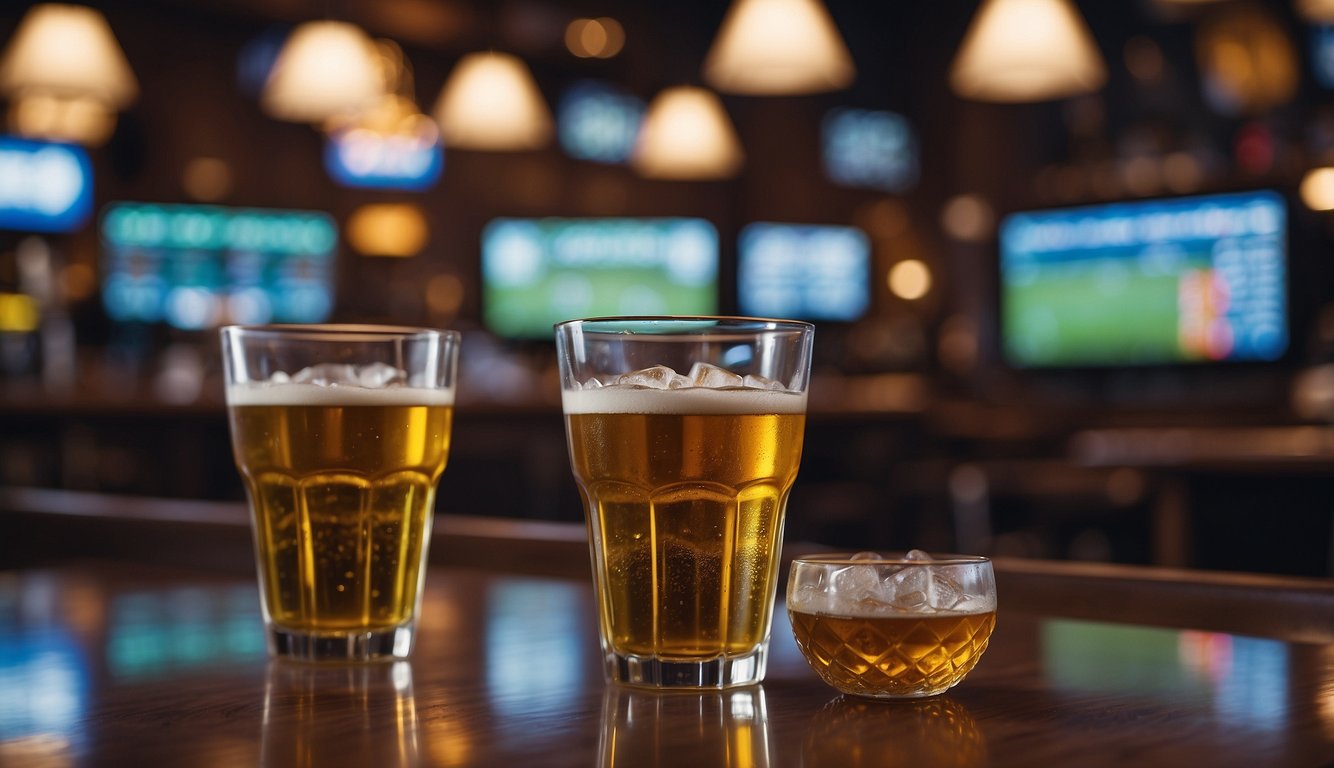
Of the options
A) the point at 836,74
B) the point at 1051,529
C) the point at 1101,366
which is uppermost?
the point at 836,74

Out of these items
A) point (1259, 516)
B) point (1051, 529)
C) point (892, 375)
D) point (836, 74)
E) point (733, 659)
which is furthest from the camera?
point (892, 375)

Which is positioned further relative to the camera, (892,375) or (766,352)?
(892,375)

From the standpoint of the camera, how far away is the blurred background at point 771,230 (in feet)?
16.5

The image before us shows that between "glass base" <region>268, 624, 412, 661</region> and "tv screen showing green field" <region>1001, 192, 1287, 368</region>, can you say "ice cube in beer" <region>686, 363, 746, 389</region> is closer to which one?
"glass base" <region>268, 624, 412, 661</region>

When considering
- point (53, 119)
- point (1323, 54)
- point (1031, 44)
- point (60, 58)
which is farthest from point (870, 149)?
point (60, 58)

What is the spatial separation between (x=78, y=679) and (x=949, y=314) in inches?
415

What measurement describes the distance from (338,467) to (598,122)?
390 inches

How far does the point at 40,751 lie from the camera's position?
58cm

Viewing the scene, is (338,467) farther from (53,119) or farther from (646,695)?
(53,119)

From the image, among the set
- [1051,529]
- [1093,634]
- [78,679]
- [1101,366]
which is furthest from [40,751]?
[1101,366]

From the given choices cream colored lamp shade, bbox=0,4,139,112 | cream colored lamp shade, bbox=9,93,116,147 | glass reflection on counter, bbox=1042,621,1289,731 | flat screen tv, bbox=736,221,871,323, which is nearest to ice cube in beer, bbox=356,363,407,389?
glass reflection on counter, bbox=1042,621,1289,731

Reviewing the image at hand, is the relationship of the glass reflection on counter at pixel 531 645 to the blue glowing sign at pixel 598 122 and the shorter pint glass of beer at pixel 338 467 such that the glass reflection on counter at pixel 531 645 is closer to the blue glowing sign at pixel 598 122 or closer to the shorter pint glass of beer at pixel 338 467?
the shorter pint glass of beer at pixel 338 467

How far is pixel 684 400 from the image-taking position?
0.74 metres

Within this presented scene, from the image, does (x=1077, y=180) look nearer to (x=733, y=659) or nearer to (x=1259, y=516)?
(x=1259, y=516)
